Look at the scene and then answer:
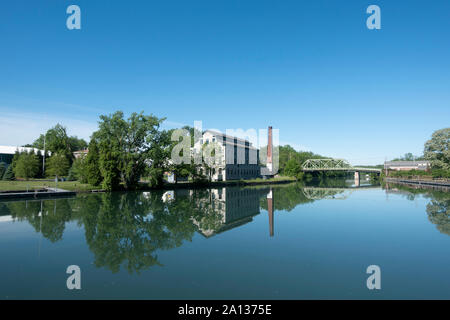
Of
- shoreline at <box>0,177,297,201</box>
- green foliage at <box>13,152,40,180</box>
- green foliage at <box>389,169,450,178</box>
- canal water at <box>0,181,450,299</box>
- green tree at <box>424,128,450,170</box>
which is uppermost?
green tree at <box>424,128,450,170</box>

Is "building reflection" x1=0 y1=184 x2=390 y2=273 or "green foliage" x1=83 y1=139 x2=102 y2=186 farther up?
"green foliage" x1=83 y1=139 x2=102 y2=186

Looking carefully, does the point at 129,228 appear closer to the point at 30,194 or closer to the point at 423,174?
the point at 30,194

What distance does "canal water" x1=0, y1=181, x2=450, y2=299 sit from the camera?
666 centimetres

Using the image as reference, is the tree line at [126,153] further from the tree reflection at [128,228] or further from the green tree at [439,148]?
the green tree at [439,148]

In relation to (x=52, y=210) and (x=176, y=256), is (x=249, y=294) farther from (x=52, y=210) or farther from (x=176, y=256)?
(x=52, y=210)

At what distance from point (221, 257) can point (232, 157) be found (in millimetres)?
53113

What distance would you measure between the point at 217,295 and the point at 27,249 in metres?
8.59

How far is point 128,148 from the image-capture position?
3934cm

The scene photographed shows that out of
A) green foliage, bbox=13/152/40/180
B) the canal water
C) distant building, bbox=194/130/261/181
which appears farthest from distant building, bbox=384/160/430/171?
green foliage, bbox=13/152/40/180

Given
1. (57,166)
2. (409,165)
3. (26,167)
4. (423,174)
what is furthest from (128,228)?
(409,165)

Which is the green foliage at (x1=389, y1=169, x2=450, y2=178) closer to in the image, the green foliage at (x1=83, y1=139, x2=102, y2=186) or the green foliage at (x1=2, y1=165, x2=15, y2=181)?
the green foliage at (x1=83, y1=139, x2=102, y2=186)

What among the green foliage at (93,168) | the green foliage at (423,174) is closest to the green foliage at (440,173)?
the green foliage at (423,174)

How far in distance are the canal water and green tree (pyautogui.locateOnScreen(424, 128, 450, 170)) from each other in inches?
2055

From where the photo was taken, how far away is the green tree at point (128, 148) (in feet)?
119
